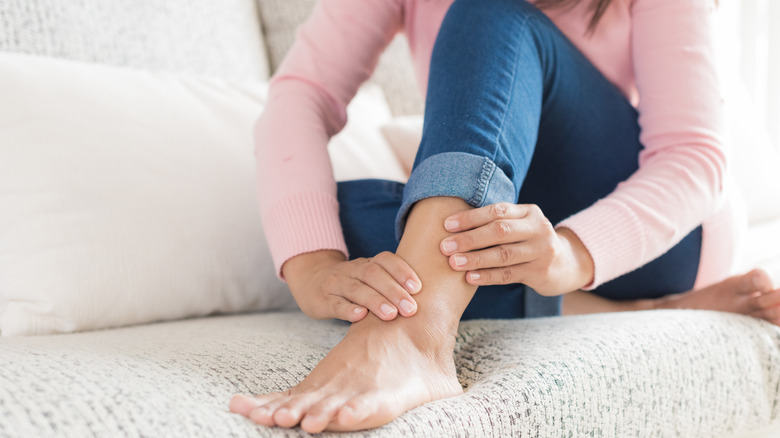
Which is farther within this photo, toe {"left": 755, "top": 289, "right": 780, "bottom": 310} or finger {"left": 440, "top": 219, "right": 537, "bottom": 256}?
toe {"left": 755, "top": 289, "right": 780, "bottom": 310}

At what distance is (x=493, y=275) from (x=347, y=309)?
125 mm

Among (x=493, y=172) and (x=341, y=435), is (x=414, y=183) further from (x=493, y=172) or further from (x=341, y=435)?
(x=341, y=435)

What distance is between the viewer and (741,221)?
2.48 ft

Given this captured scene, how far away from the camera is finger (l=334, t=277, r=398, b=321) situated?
0.46 meters

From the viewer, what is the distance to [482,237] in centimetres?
47

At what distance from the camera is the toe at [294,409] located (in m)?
0.35

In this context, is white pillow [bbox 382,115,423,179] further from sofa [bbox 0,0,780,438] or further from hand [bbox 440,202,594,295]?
hand [bbox 440,202,594,295]

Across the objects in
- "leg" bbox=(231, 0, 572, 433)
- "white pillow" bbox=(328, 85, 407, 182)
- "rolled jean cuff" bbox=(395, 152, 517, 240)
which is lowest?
"leg" bbox=(231, 0, 572, 433)

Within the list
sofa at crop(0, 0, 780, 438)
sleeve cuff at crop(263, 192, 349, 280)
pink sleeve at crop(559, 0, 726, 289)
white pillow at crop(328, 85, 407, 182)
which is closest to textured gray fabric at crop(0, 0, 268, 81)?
sofa at crop(0, 0, 780, 438)

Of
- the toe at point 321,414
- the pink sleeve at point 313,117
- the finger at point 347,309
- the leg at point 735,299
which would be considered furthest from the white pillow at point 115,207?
the leg at point 735,299

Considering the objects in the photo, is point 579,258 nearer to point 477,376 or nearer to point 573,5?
point 477,376

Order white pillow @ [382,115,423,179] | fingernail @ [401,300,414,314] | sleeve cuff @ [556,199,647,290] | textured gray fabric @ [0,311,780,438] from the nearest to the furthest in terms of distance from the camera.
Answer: textured gray fabric @ [0,311,780,438], fingernail @ [401,300,414,314], sleeve cuff @ [556,199,647,290], white pillow @ [382,115,423,179]

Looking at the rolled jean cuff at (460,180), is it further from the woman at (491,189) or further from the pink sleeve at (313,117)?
the pink sleeve at (313,117)

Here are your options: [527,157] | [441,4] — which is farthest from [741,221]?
[441,4]
